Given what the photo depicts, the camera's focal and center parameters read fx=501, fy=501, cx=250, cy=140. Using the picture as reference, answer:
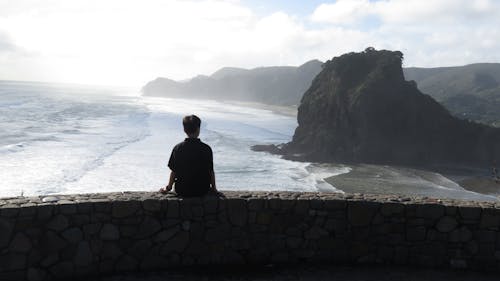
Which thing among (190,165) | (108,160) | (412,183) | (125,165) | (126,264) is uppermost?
(190,165)

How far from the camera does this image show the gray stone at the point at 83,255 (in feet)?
19.5

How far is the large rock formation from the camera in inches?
2416

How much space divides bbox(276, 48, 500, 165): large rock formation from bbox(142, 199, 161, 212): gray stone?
51.9 meters

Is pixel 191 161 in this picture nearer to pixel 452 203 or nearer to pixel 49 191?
pixel 452 203

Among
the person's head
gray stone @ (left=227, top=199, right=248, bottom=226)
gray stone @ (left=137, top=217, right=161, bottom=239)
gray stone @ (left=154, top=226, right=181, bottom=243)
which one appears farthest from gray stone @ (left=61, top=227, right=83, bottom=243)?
gray stone @ (left=227, top=199, right=248, bottom=226)

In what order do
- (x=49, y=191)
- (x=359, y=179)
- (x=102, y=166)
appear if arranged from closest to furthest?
(x=49, y=191), (x=102, y=166), (x=359, y=179)

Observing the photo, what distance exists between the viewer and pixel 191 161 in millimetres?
6422

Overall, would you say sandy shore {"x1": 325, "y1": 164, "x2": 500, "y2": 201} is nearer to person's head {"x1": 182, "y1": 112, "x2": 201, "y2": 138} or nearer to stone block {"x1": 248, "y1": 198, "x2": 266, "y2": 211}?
stone block {"x1": 248, "y1": 198, "x2": 266, "y2": 211}

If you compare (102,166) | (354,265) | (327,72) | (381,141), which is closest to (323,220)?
(354,265)

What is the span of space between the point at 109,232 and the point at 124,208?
34 centimetres

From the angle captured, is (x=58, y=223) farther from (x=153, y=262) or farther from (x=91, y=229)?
(x=153, y=262)

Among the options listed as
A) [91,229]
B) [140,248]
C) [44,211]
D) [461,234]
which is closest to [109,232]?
[91,229]

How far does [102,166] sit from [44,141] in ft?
41.2

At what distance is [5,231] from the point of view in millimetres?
5562
